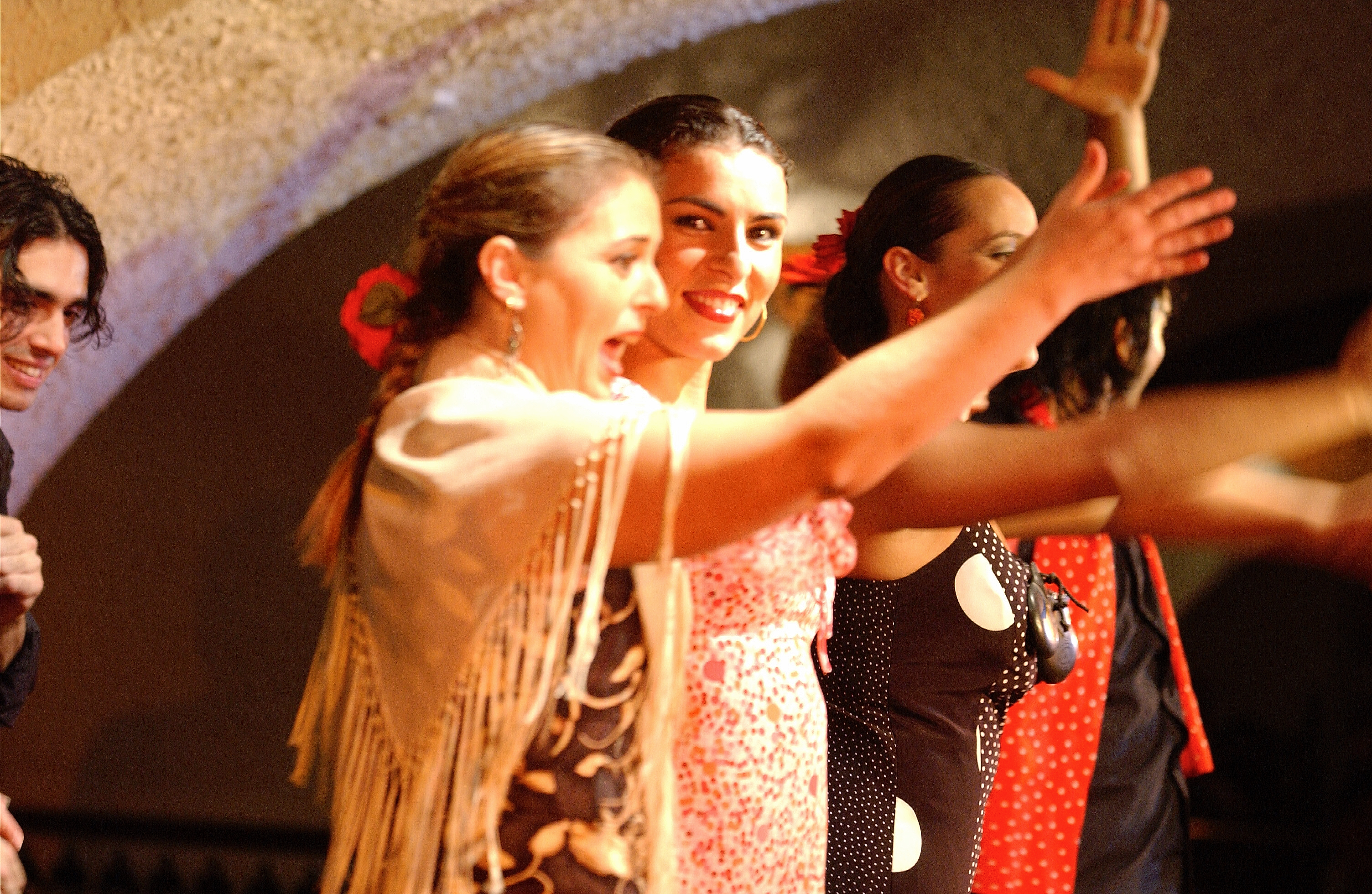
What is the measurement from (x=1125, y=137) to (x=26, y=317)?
1171 millimetres

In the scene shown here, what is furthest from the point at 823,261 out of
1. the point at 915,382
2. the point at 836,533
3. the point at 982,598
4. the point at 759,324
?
the point at 915,382

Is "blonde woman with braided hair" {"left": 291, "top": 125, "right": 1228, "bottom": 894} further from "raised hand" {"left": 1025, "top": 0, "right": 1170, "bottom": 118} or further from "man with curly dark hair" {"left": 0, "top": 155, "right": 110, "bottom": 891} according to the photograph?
"man with curly dark hair" {"left": 0, "top": 155, "right": 110, "bottom": 891}

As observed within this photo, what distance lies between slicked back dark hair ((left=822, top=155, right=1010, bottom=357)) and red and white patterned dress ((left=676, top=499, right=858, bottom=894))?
516mm

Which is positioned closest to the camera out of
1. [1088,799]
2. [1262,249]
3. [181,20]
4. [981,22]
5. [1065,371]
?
[181,20]

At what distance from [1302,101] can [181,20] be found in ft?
7.59

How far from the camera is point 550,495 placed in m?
0.86

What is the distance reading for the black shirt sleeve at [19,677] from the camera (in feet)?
4.60

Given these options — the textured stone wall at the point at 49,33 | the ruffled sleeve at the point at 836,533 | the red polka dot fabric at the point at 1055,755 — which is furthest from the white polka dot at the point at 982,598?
the textured stone wall at the point at 49,33

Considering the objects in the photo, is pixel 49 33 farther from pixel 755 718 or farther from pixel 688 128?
pixel 755 718

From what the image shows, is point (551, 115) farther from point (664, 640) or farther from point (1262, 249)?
point (1262, 249)

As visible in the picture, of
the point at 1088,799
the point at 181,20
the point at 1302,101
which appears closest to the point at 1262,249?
the point at 1302,101

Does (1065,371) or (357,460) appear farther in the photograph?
(1065,371)

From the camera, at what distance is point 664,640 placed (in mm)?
946

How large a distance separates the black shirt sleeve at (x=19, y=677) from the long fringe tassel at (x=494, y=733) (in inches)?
24.6
